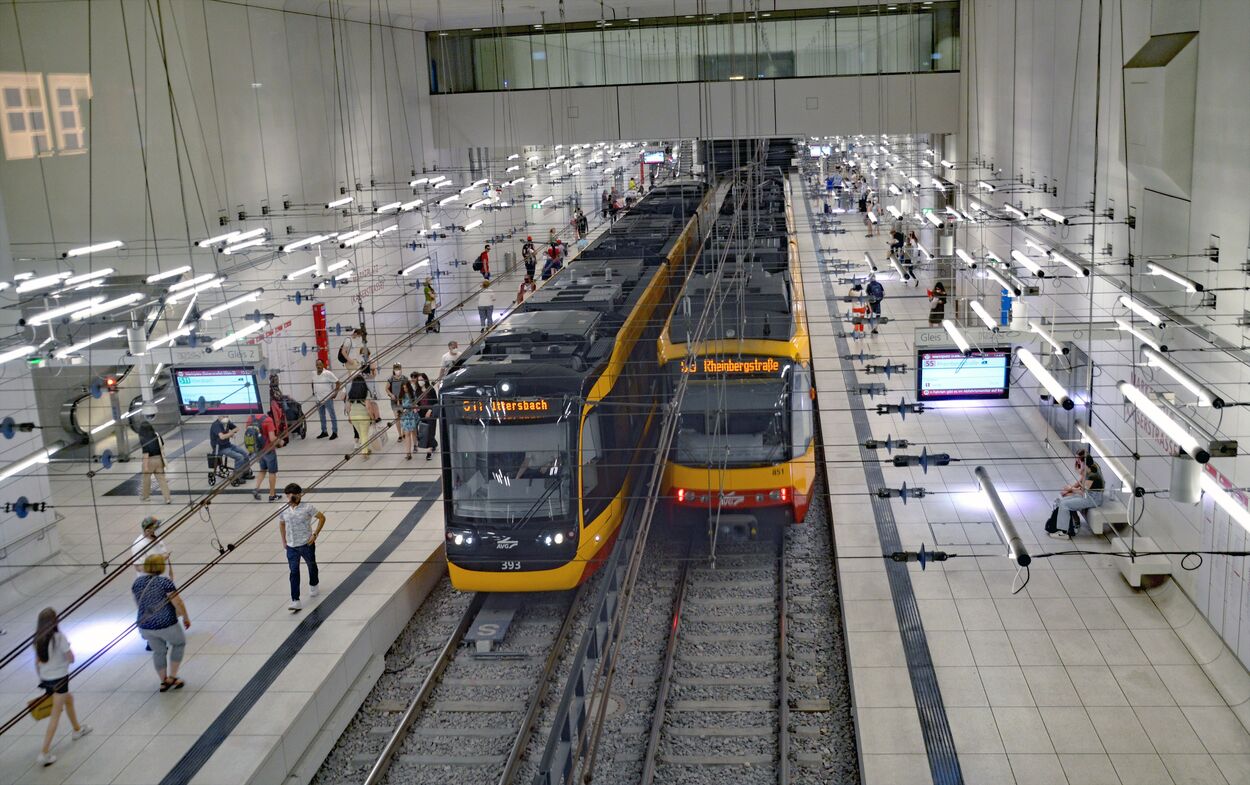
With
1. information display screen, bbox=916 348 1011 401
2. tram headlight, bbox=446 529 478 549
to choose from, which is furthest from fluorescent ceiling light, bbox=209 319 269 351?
information display screen, bbox=916 348 1011 401

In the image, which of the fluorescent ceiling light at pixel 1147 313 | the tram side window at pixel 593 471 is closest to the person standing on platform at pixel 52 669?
the tram side window at pixel 593 471

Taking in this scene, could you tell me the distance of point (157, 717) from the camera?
9641 mm

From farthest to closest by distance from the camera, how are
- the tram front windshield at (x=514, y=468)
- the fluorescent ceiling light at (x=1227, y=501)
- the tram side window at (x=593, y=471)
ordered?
the tram side window at (x=593, y=471) → the tram front windshield at (x=514, y=468) → the fluorescent ceiling light at (x=1227, y=501)

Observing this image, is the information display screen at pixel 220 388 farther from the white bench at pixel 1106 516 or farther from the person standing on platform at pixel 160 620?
the white bench at pixel 1106 516

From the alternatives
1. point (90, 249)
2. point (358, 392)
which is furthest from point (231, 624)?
point (358, 392)

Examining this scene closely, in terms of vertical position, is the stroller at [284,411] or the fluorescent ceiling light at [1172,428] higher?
the fluorescent ceiling light at [1172,428]

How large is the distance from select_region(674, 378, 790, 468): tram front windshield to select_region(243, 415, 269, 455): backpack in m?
6.42

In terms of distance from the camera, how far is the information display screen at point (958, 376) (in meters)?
13.9

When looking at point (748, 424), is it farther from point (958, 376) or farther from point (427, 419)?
point (427, 419)

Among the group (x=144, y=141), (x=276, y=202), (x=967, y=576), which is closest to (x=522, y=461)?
(x=967, y=576)

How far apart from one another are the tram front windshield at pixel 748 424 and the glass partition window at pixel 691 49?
46.0 feet

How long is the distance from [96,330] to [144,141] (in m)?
3.16

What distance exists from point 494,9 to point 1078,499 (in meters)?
15.7

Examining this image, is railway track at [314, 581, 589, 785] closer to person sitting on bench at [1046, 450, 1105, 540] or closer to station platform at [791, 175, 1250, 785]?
station platform at [791, 175, 1250, 785]
